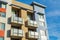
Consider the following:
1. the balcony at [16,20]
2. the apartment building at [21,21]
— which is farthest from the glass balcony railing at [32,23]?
the balcony at [16,20]

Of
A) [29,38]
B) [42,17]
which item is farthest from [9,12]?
[42,17]

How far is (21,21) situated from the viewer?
29984 millimetres

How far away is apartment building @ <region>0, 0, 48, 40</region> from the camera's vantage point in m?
27.9

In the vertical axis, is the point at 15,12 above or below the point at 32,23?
above

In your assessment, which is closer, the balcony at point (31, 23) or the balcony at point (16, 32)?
the balcony at point (16, 32)

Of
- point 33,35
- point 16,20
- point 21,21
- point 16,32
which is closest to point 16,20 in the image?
point 16,20

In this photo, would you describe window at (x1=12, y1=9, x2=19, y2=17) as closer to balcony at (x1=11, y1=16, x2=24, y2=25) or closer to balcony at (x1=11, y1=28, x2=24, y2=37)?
balcony at (x1=11, y1=16, x2=24, y2=25)

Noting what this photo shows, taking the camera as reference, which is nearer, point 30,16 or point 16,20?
point 16,20

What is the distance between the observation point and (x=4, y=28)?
2766cm

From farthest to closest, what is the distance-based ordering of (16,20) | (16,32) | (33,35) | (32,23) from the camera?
(32,23)
(33,35)
(16,20)
(16,32)

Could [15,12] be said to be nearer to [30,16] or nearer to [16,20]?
[16,20]

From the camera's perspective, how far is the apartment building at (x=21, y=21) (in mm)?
27927

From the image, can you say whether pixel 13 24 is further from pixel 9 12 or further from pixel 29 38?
pixel 29 38

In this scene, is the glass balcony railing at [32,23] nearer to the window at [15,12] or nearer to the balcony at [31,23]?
the balcony at [31,23]
